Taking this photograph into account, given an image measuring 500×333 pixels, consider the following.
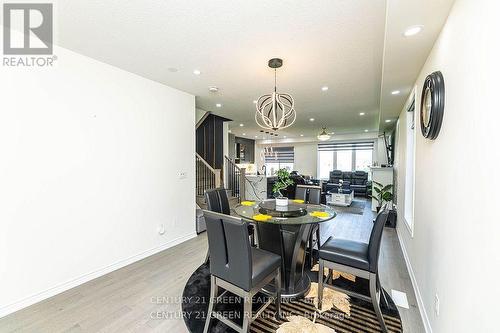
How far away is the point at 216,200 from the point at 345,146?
9506 millimetres

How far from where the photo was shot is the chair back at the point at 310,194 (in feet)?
11.9

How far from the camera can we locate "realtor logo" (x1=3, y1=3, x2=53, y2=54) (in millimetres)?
1932

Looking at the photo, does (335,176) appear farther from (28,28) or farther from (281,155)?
(28,28)

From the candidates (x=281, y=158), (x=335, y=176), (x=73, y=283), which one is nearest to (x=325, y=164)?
(x=335, y=176)

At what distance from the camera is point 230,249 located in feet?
5.66

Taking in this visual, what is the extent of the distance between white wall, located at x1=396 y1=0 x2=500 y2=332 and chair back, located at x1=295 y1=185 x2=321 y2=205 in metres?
1.72

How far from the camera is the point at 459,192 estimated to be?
136 centimetres

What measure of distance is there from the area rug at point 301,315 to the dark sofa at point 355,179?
25.0 ft

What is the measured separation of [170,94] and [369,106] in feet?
14.4

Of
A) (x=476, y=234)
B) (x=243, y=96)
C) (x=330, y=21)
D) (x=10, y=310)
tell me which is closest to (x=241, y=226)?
(x=476, y=234)

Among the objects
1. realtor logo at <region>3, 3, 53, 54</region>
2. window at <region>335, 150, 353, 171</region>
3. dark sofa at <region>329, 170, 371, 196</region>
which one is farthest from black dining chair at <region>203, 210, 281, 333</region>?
window at <region>335, 150, 353, 171</region>

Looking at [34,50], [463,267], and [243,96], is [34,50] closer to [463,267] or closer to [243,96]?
[243,96]

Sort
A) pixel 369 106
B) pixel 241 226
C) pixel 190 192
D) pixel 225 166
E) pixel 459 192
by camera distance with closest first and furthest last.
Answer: pixel 459 192
pixel 241 226
pixel 190 192
pixel 369 106
pixel 225 166
